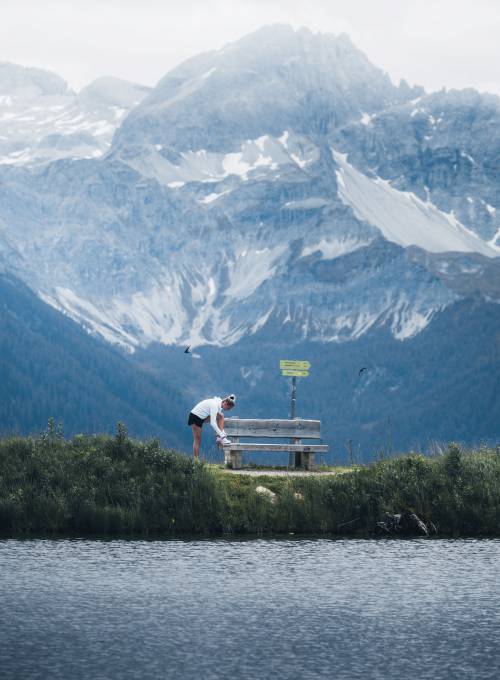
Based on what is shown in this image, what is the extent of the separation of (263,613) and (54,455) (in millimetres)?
13606

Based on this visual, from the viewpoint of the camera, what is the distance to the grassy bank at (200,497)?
1452 inches

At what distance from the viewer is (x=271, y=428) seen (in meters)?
44.2

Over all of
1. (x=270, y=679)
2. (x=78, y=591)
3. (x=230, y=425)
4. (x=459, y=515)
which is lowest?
(x=270, y=679)

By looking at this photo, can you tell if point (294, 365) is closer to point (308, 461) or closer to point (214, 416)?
point (308, 461)

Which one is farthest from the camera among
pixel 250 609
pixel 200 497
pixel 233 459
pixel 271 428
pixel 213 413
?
pixel 271 428

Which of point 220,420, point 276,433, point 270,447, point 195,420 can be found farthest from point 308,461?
point 195,420

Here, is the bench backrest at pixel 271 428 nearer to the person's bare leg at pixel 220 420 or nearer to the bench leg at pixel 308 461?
the bench leg at pixel 308 461

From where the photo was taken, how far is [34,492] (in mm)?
37094

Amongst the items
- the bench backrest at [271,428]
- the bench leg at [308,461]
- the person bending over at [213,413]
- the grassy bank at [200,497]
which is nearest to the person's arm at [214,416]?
the person bending over at [213,413]

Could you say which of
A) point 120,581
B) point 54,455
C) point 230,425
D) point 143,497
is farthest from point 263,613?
point 230,425

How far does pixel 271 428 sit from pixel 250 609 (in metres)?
17.0

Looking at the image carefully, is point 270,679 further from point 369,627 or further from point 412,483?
point 412,483

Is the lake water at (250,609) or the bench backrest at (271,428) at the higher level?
the bench backrest at (271,428)

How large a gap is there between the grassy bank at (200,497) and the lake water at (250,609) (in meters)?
1.73
